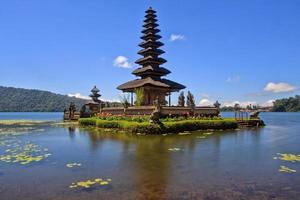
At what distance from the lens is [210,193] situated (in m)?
8.39

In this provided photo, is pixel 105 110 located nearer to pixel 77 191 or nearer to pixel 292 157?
pixel 292 157

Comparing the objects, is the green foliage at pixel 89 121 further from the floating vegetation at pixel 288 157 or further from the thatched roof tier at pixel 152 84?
the floating vegetation at pixel 288 157

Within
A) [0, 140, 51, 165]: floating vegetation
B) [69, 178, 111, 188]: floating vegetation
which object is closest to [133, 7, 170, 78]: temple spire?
[0, 140, 51, 165]: floating vegetation

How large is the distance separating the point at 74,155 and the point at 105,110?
2711 cm

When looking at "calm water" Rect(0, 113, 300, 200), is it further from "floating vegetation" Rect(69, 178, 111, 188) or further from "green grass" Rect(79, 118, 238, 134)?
"green grass" Rect(79, 118, 238, 134)

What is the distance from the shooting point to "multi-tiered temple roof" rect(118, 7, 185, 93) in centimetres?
4297

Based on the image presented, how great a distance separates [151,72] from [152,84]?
3.96 meters

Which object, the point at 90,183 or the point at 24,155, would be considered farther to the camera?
the point at 24,155

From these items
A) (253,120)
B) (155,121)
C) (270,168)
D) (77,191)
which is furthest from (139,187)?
(253,120)

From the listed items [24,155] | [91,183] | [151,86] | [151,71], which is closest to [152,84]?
[151,86]

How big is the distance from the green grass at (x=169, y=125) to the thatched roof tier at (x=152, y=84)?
9.69 m

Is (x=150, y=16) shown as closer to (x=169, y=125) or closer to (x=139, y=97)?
(x=139, y=97)

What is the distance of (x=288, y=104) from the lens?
Answer: 617ft

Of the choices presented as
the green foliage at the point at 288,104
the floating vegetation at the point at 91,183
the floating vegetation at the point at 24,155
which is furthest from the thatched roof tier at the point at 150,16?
the green foliage at the point at 288,104
